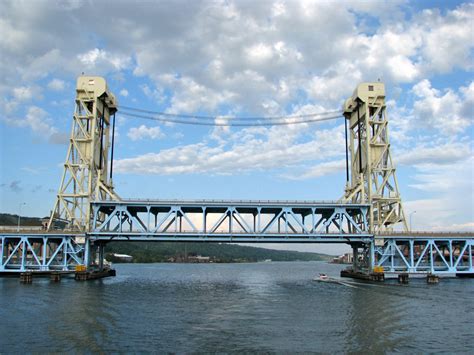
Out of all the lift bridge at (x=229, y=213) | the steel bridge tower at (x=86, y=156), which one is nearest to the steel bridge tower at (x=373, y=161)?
the lift bridge at (x=229, y=213)

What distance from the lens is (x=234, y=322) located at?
115 ft

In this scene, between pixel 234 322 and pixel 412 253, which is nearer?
pixel 234 322

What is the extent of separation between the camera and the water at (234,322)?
27.3 meters

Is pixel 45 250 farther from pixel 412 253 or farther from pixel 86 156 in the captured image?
pixel 412 253

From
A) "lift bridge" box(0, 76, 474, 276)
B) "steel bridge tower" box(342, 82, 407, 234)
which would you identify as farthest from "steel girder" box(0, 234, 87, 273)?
"steel bridge tower" box(342, 82, 407, 234)

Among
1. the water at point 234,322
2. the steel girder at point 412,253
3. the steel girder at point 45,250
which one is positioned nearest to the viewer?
the water at point 234,322

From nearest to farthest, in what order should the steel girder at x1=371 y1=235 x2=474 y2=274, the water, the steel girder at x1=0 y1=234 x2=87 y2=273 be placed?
the water
the steel girder at x1=0 y1=234 x2=87 y2=273
the steel girder at x1=371 y1=235 x2=474 y2=274

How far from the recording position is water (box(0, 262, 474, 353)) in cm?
2734

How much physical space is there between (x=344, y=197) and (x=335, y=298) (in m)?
36.4

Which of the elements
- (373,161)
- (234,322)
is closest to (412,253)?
(373,161)

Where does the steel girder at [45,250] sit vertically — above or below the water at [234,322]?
above

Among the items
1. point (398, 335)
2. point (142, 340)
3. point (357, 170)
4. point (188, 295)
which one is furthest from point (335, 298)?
point (357, 170)

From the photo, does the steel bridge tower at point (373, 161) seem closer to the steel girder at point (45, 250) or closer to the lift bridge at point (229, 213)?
the lift bridge at point (229, 213)

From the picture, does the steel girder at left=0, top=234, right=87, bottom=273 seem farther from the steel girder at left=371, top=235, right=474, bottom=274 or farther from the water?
the steel girder at left=371, top=235, right=474, bottom=274
